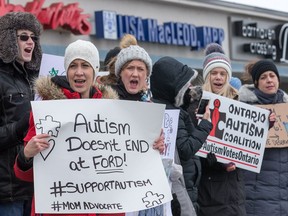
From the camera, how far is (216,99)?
5.36m

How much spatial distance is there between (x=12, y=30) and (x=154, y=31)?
13556 mm

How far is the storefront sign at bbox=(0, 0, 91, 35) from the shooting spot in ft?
46.9

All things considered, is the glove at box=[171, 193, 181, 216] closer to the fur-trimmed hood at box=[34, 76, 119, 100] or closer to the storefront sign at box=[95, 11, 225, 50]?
the fur-trimmed hood at box=[34, 76, 119, 100]

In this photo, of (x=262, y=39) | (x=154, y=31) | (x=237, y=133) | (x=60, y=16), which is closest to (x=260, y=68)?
(x=237, y=133)

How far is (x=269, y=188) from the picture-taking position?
18.9ft

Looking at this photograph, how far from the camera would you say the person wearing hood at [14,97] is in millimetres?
3953

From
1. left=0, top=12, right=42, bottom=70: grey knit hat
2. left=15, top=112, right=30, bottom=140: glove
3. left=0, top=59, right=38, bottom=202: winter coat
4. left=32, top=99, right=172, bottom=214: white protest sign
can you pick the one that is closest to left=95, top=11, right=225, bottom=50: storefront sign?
left=0, top=12, right=42, bottom=70: grey knit hat

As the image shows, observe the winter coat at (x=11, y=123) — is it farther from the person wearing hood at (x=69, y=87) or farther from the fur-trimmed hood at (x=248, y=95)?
the fur-trimmed hood at (x=248, y=95)

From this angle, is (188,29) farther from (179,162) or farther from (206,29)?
(179,162)

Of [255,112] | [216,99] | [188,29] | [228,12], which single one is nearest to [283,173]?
[255,112]

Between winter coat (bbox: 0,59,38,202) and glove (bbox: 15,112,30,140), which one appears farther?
winter coat (bbox: 0,59,38,202)

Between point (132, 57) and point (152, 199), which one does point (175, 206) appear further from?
point (132, 57)

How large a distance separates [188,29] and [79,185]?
1561 centimetres

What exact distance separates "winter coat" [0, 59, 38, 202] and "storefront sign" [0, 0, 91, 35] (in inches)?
388
